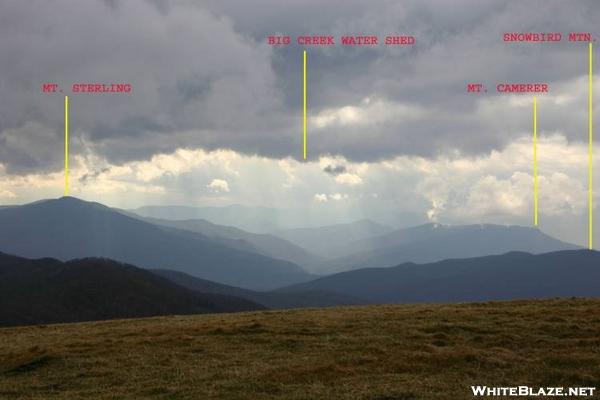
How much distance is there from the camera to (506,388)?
23625 millimetres

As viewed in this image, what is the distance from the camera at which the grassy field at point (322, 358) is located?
2483 cm

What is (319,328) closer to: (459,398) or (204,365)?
(204,365)

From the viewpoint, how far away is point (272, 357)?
31.6m

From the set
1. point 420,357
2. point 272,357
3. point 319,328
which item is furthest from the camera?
point 319,328

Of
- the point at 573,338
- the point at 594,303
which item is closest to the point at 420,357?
the point at 573,338

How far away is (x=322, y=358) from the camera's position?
3020cm

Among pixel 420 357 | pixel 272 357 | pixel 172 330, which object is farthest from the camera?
pixel 172 330

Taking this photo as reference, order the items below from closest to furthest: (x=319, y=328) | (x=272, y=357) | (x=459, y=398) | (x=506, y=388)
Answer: (x=459, y=398) → (x=506, y=388) → (x=272, y=357) → (x=319, y=328)

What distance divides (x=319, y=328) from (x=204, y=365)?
12266 mm

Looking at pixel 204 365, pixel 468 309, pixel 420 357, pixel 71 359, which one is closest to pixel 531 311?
pixel 468 309

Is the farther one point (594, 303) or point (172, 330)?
point (594, 303)

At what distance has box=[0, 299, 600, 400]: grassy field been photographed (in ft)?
81.5

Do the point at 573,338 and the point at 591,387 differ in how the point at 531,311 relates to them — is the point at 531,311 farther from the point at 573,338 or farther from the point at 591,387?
the point at 591,387

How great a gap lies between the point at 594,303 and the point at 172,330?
3524cm
